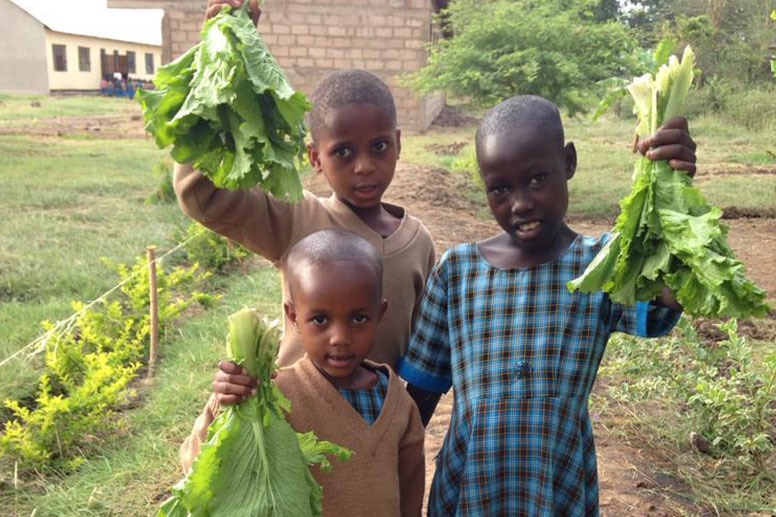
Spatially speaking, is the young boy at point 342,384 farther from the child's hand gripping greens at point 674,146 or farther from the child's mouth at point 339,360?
the child's hand gripping greens at point 674,146

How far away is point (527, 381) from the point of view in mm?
2029

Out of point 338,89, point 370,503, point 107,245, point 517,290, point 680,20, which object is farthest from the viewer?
point 680,20

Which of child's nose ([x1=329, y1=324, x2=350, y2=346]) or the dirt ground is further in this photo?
the dirt ground

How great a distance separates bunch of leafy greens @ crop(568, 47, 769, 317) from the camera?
4.98 feet

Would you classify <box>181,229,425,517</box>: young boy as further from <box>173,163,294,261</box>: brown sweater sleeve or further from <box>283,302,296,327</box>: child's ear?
<box>173,163,294,261</box>: brown sweater sleeve

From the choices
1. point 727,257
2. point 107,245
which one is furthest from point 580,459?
point 107,245

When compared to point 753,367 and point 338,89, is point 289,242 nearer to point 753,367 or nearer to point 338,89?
point 338,89

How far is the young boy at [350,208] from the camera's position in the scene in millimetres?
2148

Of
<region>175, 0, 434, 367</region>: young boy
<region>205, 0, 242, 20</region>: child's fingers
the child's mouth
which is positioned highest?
<region>205, 0, 242, 20</region>: child's fingers

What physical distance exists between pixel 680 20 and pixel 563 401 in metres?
22.6

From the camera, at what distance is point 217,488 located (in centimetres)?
159

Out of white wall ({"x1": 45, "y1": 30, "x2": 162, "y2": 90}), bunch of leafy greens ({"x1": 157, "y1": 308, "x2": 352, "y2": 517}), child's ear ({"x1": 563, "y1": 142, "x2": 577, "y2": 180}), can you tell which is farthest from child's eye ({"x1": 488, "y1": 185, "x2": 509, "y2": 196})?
white wall ({"x1": 45, "y1": 30, "x2": 162, "y2": 90})

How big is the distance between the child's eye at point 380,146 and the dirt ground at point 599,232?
1.98 metres

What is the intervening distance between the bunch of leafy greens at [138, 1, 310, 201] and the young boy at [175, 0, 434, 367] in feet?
1.35
